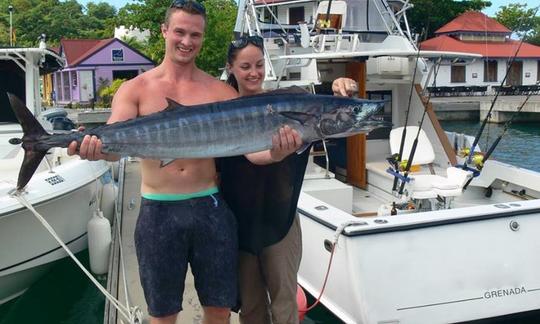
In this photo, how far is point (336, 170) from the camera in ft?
26.5

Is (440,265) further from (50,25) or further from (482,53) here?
(50,25)

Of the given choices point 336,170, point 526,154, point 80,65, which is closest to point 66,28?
point 80,65

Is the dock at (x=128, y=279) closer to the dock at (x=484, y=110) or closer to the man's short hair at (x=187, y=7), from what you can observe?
the man's short hair at (x=187, y=7)

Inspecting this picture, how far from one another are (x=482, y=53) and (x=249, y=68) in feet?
129

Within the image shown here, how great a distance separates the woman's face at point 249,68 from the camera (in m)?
2.86

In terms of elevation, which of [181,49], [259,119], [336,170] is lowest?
[336,170]

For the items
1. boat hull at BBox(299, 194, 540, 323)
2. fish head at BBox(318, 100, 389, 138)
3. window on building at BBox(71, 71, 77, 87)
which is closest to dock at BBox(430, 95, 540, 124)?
window on building at BBox(71, 71, 77, 87)

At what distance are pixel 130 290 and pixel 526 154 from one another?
1691cm

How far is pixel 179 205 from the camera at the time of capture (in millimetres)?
2766

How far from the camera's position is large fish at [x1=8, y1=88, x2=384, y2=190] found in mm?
2592

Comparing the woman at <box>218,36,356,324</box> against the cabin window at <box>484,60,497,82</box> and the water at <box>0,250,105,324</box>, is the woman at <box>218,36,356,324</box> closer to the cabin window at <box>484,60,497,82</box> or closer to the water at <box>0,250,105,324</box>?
the water at <box>0,250,105,324</box>

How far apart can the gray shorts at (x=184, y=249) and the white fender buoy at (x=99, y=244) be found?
416 centimetres

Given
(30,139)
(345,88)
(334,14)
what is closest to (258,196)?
(345,88)

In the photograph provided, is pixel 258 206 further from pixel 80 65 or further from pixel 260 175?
pixel 80 65
